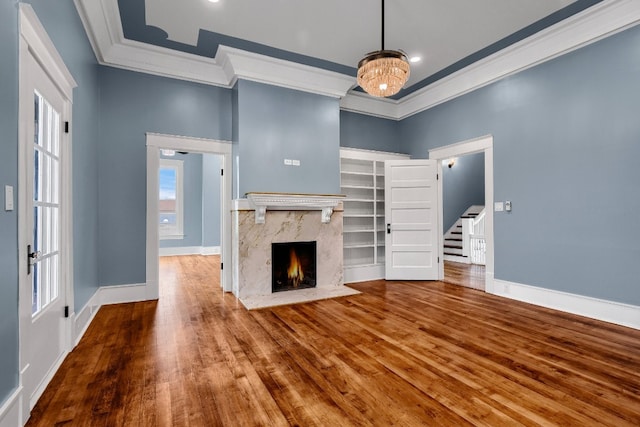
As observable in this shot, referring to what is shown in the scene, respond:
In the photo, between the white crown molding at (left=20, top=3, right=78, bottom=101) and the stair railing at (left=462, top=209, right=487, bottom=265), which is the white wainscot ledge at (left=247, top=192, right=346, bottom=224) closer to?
the white crown molding at (left=20, top=3, right=78, bottom=101)

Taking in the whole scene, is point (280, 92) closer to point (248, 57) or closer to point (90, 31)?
point (248, 57)

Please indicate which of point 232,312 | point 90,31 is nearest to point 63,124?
point 90,31

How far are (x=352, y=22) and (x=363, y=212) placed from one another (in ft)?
10.5

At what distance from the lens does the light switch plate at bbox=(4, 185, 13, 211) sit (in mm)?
1633

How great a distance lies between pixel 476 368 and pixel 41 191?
137 inches

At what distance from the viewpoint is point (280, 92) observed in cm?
477

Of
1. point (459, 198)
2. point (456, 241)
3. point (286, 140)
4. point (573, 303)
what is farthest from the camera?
point (459, 198)

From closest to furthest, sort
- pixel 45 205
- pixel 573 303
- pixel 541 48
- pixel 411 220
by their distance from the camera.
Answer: pixel 45 205, pixel 573 303, pixel 541 48, pixel 411 220

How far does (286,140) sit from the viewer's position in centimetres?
480

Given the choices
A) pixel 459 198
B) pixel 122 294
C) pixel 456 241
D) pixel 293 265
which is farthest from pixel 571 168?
pixel 122 294

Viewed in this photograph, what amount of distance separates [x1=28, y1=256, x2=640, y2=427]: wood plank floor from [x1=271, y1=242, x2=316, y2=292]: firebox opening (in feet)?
2.89

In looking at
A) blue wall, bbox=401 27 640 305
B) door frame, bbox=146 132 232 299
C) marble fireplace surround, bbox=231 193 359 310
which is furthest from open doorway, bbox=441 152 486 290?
door frame, bbox=146 132 232 299

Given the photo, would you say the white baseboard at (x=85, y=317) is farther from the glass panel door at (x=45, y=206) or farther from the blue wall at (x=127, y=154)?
the glass panel door at (x=45, y=206)

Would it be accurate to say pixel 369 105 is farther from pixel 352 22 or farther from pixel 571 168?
pixel 571 168
